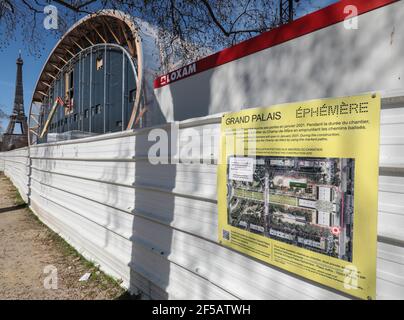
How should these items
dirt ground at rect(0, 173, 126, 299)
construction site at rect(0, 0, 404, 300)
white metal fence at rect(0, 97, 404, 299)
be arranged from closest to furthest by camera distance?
1. white metal fence at rect(0, 97, 404, 299)
2. construction site at rect(0, 0, 404, 300)
3. dirt ground at rect(0, 173, 126, 299)

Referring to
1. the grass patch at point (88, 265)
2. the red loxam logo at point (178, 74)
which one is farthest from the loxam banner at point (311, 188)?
the grass patch at point (88, 265)

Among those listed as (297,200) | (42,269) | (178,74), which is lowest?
(42,269)

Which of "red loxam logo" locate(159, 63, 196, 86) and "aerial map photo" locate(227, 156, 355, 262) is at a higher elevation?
"red loxam logo" locate(159, 63, 196, 86)

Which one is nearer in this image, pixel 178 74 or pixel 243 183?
pixel 243 183

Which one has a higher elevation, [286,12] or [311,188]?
[286,12]

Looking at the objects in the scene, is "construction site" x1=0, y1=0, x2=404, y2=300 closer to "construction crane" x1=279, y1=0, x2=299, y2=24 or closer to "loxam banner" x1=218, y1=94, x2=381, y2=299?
"loxam banner" x1=218, y1=94, x2=381, y2=299

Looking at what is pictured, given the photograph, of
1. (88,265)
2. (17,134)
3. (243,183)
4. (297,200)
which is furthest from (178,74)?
(17,134)

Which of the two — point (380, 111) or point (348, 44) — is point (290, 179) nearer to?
point (380, 111)

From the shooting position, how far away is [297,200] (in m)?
2.06

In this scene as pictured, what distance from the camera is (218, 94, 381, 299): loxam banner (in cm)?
174

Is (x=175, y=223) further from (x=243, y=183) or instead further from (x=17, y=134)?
(x=17, y=134)

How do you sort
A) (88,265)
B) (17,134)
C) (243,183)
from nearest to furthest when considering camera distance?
(243,183) < (88,265) < (17,134)

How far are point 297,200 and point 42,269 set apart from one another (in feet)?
15.9

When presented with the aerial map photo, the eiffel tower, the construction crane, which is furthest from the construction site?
the eiffel tower
